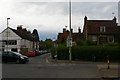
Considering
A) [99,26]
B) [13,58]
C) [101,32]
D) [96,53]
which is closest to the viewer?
[13,58]

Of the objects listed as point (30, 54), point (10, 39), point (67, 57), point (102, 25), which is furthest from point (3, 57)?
point (10, 39)

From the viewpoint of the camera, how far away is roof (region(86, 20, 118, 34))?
42.0 meters

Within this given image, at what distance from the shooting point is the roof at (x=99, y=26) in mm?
42000

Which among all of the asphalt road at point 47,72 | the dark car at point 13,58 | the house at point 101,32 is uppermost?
the house at point 101,32

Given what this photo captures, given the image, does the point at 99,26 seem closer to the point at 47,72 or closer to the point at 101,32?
the point at 101,32

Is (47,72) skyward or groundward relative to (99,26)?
groundward

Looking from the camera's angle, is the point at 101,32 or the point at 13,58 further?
the point at 101,32

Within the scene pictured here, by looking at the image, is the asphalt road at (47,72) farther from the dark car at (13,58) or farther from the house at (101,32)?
the house at (101,32)

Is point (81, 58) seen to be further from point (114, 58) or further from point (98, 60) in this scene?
point (114, 58)

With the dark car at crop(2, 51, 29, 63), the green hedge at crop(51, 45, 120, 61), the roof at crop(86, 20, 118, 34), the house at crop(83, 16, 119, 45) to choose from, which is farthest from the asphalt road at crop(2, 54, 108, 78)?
the roof at crop(86, 20, 118, 34)

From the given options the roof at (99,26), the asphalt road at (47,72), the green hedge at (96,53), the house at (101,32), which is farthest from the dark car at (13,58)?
the roof at (99,26)

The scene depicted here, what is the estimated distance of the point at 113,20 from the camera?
46375 mm

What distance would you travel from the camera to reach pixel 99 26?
43.0m

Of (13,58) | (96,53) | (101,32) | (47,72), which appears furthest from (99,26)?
(47,72)
